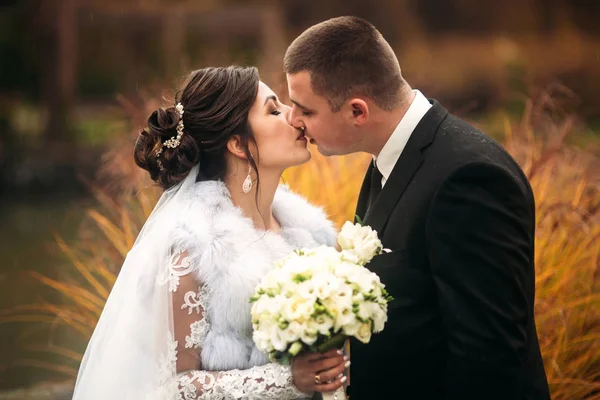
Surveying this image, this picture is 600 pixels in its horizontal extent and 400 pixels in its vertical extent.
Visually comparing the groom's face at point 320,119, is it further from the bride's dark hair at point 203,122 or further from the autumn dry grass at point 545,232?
the autumn dry grass at point 545,232

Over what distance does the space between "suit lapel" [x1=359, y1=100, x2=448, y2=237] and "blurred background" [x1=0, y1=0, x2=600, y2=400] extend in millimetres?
1791

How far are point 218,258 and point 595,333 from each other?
2373 mm

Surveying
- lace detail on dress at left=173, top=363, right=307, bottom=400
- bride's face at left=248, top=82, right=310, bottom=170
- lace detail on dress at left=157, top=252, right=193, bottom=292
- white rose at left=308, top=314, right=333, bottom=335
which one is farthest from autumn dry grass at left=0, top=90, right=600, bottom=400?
white rose at left=308, top=314, right=333, bottom=335

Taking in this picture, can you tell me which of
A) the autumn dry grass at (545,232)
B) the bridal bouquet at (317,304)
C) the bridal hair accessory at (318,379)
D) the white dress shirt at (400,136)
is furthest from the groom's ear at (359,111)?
the autumn dry grass at (545,232)

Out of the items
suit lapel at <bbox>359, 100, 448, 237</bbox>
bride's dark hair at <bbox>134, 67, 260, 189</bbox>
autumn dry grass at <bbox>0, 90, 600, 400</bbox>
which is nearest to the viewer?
suit lapel at <bbox>359, 100, 448, 237</bbox>

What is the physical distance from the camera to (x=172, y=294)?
8.54ft

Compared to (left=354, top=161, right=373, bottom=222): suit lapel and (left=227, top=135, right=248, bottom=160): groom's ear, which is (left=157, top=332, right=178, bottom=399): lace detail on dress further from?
(left=354, top=161, right=373, bottom=222): suit lapel

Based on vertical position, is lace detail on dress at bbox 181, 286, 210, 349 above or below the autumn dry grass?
below

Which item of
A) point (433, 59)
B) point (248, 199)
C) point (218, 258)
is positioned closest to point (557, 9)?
point (433, 59)

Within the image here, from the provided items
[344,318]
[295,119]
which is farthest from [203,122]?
[344,318]

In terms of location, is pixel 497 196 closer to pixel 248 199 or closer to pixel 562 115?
pixel 248 199

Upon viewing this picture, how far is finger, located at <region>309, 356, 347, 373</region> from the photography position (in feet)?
7.45

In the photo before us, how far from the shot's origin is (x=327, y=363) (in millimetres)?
2271

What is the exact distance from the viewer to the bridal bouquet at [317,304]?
2055mm
